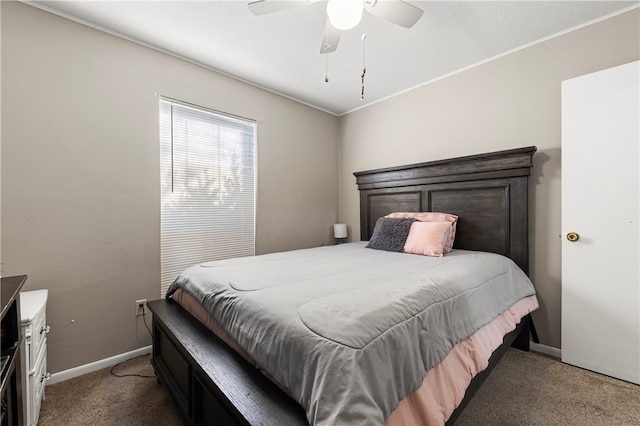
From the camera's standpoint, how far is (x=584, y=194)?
2.00 metres

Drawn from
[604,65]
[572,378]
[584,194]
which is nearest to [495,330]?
[572,378]

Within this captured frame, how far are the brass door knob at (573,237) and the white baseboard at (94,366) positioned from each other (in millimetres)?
3413

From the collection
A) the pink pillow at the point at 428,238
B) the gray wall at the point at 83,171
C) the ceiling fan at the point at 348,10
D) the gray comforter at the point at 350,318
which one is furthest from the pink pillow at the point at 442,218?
the gray wall at the point at 83,171

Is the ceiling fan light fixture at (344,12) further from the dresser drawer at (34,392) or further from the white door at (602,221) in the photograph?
the dresser drawer at (34,392)

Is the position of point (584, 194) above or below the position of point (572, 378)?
above

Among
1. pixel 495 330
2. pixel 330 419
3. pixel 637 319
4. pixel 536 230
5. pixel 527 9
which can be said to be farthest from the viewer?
pixel 536 230

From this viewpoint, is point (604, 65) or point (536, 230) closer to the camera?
point (604, 65)

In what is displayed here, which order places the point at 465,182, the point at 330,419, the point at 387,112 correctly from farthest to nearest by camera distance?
the point at 387,112 → the point at 465,182 → the point at 330,419

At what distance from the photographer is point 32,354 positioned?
4.66 ft

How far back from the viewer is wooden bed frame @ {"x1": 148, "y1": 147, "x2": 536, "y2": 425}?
1.02 meters

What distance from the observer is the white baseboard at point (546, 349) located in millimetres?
2201

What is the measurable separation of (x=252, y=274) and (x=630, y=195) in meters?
2.50

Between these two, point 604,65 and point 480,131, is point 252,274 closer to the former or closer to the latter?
point 480,131

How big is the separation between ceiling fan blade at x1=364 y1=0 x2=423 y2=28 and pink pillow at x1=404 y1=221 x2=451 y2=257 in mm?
1542
